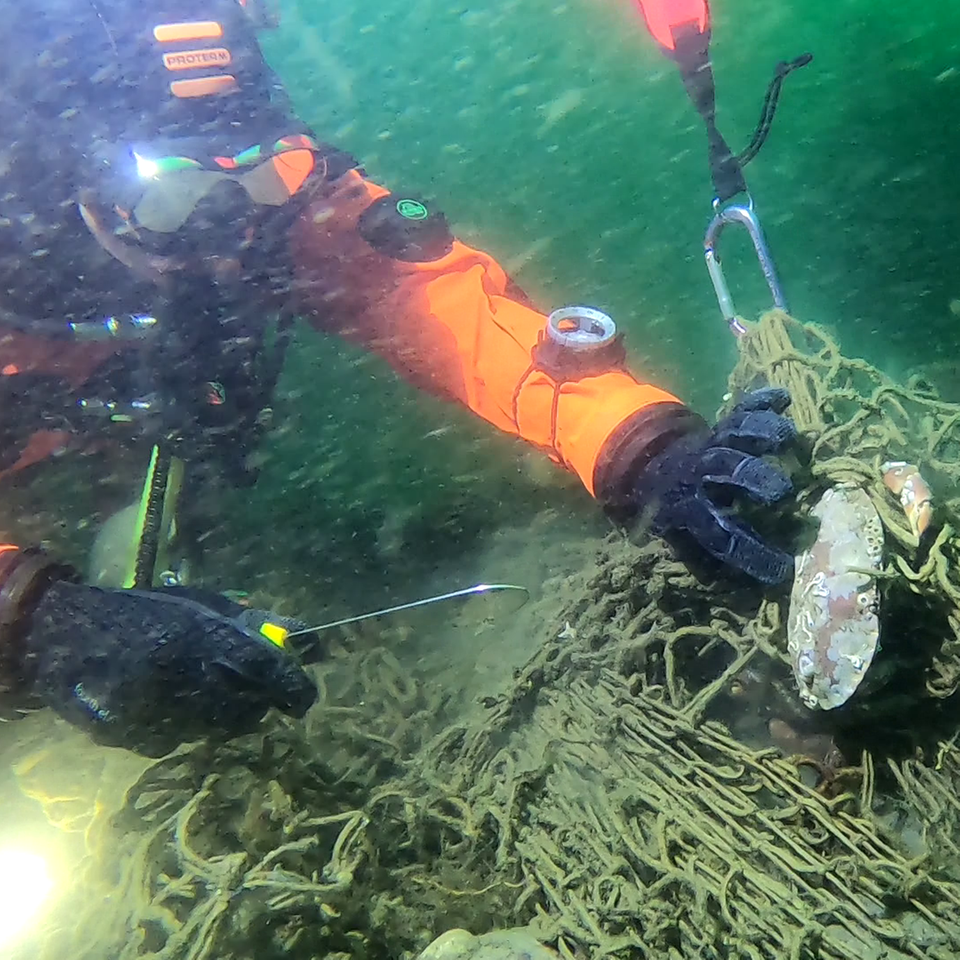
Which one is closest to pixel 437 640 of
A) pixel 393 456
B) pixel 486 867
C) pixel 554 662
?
pixel 554 662

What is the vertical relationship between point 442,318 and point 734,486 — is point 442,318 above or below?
below

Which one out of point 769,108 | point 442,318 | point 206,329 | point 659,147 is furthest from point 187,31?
point 659,147

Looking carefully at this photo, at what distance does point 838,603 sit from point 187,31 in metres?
2.17

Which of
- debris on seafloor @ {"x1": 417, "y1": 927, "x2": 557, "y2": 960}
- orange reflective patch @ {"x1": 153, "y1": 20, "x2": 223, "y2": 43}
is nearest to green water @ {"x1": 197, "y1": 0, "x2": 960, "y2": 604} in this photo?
orange reflective patch @ {"x1": 153, "y1": 20, "x2": 223, "y2": 43}

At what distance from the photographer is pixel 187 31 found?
79.4 inches

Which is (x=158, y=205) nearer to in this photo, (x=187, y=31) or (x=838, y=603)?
(x=187, y=31)

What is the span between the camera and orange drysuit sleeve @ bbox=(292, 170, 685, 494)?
1.73m

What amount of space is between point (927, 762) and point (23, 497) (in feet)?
7.50

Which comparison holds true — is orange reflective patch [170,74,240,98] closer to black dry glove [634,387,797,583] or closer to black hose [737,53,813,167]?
black hose [737,53,813,167]

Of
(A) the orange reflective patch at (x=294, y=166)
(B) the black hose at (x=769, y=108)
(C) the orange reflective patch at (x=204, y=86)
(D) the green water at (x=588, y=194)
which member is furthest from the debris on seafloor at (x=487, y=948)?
(D) the green water at (x=588, y=194)

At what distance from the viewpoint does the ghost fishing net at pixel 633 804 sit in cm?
103

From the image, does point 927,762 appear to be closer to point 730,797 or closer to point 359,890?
point 730,797

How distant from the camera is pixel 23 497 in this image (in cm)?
210

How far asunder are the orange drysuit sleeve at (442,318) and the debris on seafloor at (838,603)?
0.62m
